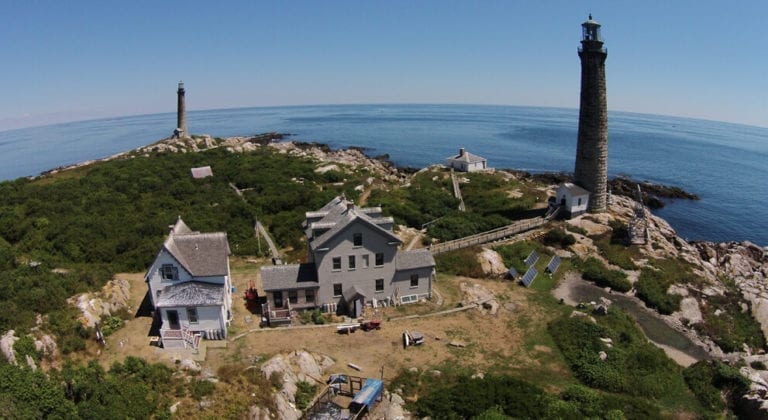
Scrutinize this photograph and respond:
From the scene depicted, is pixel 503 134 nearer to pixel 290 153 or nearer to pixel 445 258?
pixel 290 153

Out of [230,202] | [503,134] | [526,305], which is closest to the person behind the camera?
[526,305]

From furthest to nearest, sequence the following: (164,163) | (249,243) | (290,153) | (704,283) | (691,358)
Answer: (290,153) < (164,163) < (249,243) < (704,283) < (691,358)

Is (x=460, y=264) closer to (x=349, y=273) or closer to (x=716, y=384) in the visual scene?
(x=349, y=273)

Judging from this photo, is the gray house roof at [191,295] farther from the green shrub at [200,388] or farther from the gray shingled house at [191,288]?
the green shrub at [200,388]

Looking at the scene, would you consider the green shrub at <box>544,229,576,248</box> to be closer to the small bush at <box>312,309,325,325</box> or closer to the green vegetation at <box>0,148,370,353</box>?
the green vegetation at <box>0,148,370,353</box>

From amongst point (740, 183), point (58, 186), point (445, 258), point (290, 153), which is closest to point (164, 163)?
point (58, 186)

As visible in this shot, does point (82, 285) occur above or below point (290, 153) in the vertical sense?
below

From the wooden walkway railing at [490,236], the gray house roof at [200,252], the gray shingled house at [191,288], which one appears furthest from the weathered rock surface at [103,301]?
the wooden walkway railing at [490,236]
